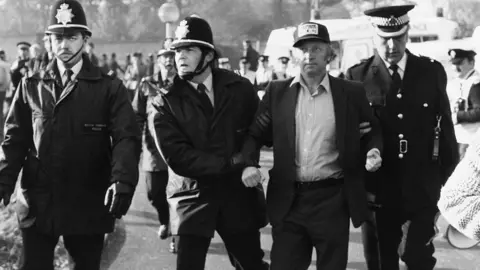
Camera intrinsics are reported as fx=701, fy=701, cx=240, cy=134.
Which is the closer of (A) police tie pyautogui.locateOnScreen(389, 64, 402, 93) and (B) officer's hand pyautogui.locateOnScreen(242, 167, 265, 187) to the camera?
(B) officer's hand pyautogui.locateOnScreen(242, 167, 265, 187)

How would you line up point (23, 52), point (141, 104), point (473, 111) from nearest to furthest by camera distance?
point (141, 104) < point (473, 111) < point (23, 52)

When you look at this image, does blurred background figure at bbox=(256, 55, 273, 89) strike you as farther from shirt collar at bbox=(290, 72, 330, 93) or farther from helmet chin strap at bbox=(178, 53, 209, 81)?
shirt collar at bbox=(290, 72, 330, 93)

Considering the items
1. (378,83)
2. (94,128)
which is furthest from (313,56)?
(94,128)

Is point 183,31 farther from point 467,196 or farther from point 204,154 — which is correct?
point 467,196

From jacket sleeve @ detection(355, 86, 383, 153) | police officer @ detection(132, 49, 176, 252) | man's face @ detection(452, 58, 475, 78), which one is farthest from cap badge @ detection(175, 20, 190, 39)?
man's face @ detection(452, 58, 475, 78)

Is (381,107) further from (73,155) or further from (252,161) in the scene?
(73,155)

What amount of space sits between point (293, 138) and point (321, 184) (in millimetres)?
332

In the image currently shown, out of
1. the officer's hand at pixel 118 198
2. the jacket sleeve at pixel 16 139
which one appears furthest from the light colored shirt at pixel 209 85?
the jacket sleeve at pixel 16 139

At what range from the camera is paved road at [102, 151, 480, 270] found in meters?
6.41

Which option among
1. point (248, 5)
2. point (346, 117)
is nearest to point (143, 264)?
point (346, 117)

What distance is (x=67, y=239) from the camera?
4.41 meters

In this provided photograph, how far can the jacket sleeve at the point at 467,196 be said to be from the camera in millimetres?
2191

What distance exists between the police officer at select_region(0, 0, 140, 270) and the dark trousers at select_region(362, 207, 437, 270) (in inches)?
73.1

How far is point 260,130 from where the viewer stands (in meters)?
4.48
